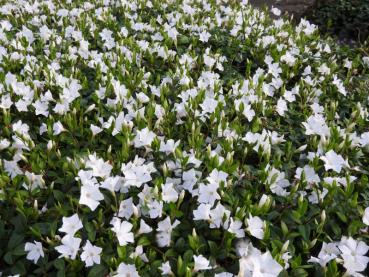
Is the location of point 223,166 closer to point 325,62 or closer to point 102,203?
point 102,203

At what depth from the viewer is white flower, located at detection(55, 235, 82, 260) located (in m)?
2.20

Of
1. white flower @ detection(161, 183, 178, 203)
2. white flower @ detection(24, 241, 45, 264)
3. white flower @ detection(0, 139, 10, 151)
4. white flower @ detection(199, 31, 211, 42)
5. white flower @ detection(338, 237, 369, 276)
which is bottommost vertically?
white flower @ detection(24, 241, 45, 264)

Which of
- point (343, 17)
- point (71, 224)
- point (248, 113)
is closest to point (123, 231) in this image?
point (71, 224)

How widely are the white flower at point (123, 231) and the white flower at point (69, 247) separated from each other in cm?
20

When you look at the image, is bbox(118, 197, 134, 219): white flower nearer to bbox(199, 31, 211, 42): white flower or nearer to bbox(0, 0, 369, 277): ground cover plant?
bbox(0, 0, 369, 277): ground cover plant

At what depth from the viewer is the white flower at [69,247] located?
2.20m

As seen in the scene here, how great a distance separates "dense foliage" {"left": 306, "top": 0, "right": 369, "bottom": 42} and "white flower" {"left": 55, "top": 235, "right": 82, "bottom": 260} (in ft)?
21.2

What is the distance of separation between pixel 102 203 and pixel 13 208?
1.74 ft

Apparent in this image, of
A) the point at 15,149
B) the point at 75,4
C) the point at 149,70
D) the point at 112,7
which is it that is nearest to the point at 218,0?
the point at 112,7

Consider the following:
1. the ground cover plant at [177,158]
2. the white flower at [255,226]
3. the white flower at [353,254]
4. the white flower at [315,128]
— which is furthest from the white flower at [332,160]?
the white flower at [255,226]

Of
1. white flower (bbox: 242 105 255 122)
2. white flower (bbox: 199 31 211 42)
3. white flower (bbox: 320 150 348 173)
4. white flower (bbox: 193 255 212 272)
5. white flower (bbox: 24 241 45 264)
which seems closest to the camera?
white flower (bbox: 193 255 212 272)

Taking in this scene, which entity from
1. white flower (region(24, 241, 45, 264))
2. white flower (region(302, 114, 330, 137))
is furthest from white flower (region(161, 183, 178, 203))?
white flower (region(302, 114, 330, 137))

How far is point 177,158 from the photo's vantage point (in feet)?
9.28

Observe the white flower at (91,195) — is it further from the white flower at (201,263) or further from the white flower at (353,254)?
the white flower at (353,254)
